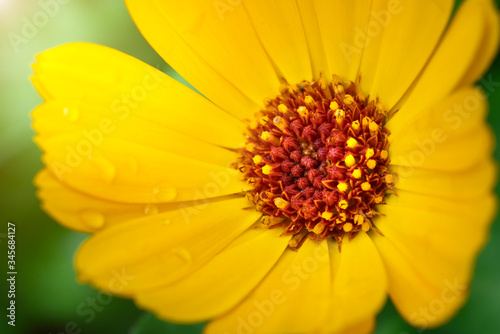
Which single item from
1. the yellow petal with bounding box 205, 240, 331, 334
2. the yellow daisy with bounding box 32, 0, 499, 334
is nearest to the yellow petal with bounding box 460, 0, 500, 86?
the yellow daisy with bounding box 32, 0, 499, 334

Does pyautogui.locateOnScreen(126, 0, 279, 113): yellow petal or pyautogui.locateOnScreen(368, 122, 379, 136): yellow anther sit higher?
pyautogui.locateOnScreen(126, 0, 279, 113): yellow petal

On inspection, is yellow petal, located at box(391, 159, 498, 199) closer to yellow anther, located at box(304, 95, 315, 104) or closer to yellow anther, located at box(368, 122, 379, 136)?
yellow anther, located at box(368, 122, 379, 136)

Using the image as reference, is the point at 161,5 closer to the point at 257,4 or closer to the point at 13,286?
the point at 257,4

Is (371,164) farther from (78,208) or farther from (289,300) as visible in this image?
(78,208)

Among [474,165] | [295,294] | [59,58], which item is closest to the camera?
[474,165]

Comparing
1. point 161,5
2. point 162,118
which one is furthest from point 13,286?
point 161,5

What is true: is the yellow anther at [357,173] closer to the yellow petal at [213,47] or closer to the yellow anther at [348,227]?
the yellow anther at [348,227]

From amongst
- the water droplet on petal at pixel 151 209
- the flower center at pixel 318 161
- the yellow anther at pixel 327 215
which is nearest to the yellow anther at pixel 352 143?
the flower center at pixel 318 161
